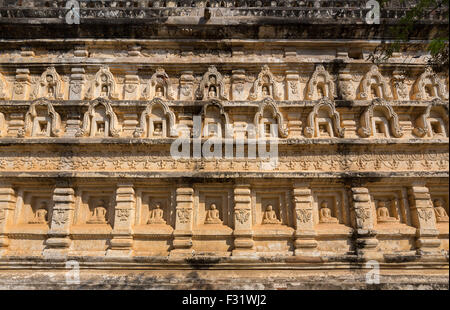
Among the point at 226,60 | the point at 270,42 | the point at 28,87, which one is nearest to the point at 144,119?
the point at 226,60

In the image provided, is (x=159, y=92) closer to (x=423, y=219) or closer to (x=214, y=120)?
(x=214, y=120)

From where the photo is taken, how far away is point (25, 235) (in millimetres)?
6820

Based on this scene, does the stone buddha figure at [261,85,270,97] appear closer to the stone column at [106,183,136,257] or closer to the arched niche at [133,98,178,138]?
the arched niche at [133,98,178,138]

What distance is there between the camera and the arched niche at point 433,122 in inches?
294

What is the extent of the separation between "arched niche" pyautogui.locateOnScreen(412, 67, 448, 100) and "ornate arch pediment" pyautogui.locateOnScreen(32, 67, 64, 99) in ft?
28.0

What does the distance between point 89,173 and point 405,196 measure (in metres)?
6.93

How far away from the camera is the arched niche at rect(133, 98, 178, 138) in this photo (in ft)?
24.1

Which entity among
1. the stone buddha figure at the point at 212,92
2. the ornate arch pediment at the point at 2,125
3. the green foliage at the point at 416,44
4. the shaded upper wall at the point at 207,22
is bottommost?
the ornate arch pediment at the point at 2,125

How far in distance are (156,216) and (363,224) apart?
443 centimetres

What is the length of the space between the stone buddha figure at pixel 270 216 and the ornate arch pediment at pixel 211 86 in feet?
9.12

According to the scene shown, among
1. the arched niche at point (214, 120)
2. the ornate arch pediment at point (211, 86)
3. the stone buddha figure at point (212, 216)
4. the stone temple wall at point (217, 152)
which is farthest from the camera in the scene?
the ornate arch pediment at point (211, 86)

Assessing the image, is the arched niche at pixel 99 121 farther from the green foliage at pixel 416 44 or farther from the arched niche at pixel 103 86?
the green foliage at pixel 416 44

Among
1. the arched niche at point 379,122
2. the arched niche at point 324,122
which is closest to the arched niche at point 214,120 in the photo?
the arched niche at point 324,122
